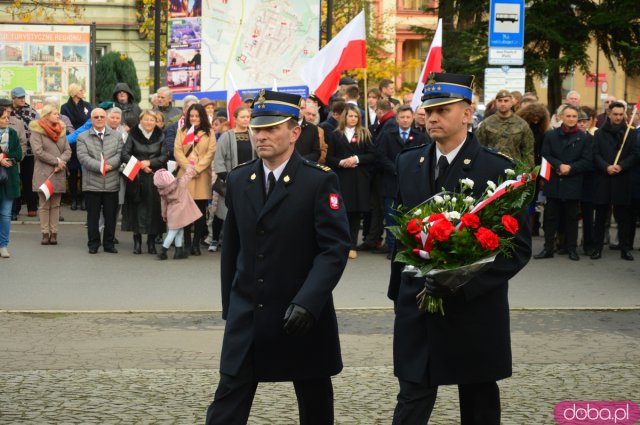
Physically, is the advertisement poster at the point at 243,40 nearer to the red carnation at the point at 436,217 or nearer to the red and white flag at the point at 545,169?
the red and white flag at the point at 545,169

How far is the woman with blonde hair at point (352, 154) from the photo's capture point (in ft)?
52.7

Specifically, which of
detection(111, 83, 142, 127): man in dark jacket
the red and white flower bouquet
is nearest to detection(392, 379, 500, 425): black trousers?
the red and white flower bouquet

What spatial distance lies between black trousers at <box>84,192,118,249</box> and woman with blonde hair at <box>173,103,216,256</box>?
1027mm

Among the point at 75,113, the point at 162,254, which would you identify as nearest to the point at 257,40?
the point at 75,113

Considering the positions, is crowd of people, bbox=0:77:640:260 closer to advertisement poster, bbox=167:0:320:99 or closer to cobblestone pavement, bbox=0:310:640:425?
advertisement poster, bbox=167:0:320:99

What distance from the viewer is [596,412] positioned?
768 cm

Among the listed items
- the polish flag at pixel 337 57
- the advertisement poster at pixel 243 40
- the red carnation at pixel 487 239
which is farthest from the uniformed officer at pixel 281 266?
the advertisement poster at pixel 243 40

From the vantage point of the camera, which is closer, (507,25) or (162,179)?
(162,179)

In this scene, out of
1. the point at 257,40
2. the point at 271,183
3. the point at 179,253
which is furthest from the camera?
the point at 257,40

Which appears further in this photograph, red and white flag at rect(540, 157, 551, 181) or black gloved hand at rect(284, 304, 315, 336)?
red and white flag at rect(540, 157, 551, 181)

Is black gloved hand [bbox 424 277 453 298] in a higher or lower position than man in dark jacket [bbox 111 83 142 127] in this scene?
lower

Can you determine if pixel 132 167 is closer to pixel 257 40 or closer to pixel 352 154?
pixel 352 154

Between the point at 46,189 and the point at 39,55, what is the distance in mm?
6327

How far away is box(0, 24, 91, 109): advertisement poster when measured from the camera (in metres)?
21.9
